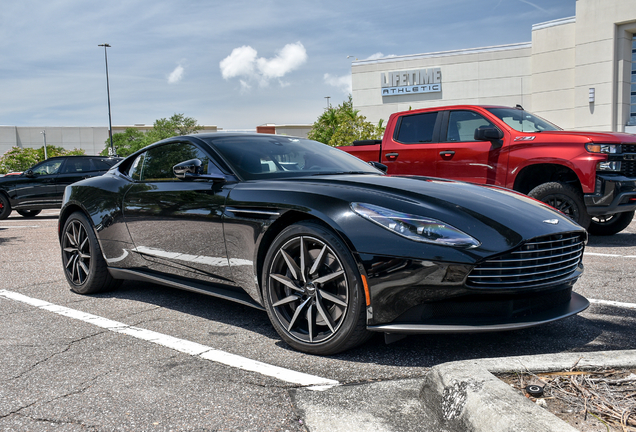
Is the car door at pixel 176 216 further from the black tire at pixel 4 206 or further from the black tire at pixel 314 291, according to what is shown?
the black tire at pixel 4 206

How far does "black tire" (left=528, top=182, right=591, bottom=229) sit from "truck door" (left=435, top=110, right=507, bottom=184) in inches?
22.0

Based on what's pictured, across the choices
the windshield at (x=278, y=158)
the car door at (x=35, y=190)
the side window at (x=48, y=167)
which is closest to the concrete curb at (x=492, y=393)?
the windshield at (x=278, y=158)

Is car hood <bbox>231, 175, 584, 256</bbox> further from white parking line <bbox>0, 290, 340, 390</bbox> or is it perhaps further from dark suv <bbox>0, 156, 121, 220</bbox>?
dark suv <bbox>0, 156, 121, 220</bbox>

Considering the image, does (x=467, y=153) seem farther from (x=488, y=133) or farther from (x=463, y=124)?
(x=488, y=133)

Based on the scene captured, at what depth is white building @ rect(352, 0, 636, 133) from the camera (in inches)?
1452

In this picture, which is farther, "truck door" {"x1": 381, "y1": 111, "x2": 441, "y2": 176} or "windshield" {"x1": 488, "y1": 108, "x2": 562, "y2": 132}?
"truck door" {"x1": 381, "y1": 111, "x2": 441, "y2": 176}

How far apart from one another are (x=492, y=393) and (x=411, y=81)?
162ft

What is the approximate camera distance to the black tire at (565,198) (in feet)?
A: 23.0

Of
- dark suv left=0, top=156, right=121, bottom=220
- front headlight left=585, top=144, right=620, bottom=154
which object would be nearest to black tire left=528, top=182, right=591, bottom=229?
front headlight left=585, top=144, right=620, bottom=154

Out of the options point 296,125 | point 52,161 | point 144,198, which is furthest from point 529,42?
point 296,125

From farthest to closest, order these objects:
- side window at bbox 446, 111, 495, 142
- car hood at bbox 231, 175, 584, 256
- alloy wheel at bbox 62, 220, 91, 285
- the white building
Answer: the white building → side window at bbox 446, 111, 495, 142 → alloy wheel at bbox 62, 220, 91, 285 → car hood at bbox 231, 175, 584, 256

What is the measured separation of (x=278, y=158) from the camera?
13.5 ft

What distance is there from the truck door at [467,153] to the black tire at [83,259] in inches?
195

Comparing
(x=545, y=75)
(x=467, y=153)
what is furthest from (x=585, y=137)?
(x=545, y=75)
